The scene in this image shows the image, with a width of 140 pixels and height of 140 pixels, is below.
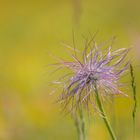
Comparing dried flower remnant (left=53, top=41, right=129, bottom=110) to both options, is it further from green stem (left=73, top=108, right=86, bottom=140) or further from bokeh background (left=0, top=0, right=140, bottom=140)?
bokeh background (left=0, top=0, right=140, bottom=140)

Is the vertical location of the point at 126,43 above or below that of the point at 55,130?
above

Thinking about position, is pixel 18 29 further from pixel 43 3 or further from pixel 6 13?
pixel 43 3

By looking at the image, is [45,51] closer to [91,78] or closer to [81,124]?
[81,124]

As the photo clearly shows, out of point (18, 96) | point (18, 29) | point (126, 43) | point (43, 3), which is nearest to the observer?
point (18, 96)

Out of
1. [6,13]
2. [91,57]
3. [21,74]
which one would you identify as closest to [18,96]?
[21,74]

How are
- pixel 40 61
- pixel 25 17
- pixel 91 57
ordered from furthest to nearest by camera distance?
pixel 25 17, pixel 40 61, pixel 91 57

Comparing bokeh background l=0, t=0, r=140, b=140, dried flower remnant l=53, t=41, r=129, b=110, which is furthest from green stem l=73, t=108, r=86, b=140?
dried flower remnant l=53, t=41, r=129, b=110
